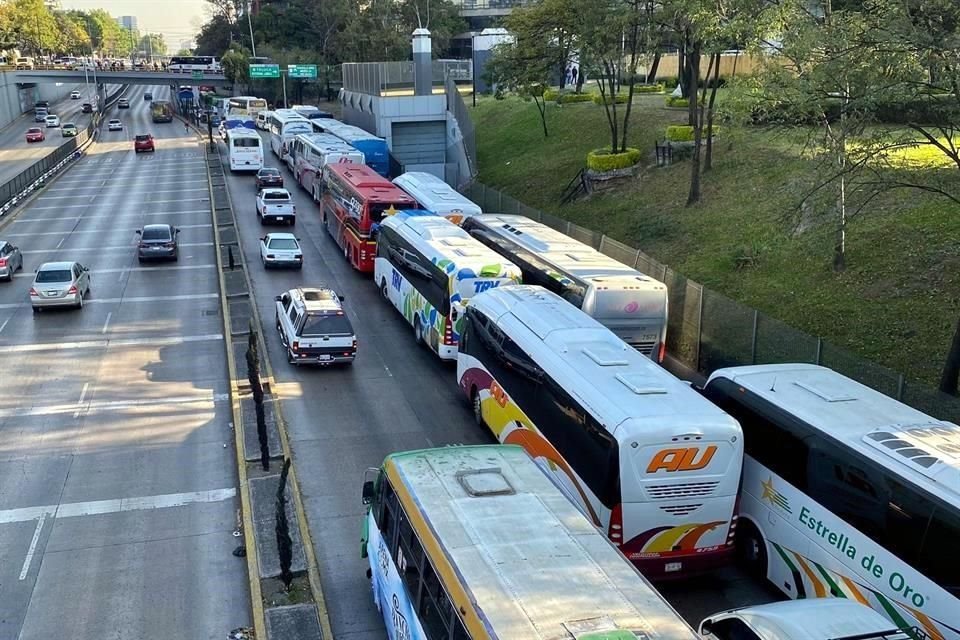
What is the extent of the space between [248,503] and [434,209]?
720 inches

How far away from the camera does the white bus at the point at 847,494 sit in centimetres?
1037

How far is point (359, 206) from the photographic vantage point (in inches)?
1275

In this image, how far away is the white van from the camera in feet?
29.3

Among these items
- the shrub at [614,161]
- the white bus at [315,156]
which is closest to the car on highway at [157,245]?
the white bus at [315,156]

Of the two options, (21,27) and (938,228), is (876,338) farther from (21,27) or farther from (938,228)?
(21,27)

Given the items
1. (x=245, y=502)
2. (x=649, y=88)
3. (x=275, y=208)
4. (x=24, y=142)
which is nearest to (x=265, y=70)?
(x=24, y=142)

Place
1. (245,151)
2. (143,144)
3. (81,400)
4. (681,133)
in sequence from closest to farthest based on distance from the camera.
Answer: (81,400) → (681,133) → (245,151) → (143,144)

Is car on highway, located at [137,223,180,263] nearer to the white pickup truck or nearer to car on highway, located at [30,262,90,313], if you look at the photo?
car on highway, located at [30,262,90,313]

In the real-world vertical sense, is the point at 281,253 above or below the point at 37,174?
above

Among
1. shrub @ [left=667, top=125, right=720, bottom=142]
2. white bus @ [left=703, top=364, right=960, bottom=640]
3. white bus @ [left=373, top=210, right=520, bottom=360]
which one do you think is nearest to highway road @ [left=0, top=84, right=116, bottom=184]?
white bus @ [left=373, top=210, right=520, bottom=360]

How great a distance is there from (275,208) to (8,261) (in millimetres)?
12213

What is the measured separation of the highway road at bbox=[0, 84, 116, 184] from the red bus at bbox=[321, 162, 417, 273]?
115 feet

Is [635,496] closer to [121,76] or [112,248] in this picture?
[112,248]

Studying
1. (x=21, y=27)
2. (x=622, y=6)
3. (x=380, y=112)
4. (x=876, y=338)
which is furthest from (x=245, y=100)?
(x=876, y=338)
